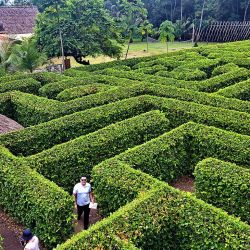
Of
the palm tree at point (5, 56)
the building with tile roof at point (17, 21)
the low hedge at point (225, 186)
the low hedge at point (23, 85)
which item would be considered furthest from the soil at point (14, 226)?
the building with tile roof at point (17, 21)

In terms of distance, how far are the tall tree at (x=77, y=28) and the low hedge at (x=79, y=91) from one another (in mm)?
8194

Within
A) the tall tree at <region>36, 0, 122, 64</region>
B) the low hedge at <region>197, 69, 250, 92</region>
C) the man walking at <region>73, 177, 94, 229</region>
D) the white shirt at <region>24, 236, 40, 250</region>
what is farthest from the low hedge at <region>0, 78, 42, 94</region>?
the white shirt at <region>24, 236, 40, 250</region>

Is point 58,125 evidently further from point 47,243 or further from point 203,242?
point 203,242

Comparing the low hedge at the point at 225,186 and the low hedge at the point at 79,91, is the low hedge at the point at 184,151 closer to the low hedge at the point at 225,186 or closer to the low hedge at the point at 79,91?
the low hedge at the point at 225,186

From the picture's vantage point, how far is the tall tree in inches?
1014

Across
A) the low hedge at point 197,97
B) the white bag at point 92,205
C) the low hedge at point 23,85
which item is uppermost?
the low hedge at point 197,97

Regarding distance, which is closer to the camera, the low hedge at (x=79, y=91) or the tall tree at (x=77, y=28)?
the low hedge at (x=79, y=91)

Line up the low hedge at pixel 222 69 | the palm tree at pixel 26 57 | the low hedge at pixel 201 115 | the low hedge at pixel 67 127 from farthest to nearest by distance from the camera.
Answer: the palm tree at pixel 26 57 → the low hedge at pixel 222 69 → the low hedge at pixel 201 115 → the low hedge at pixel 67 127

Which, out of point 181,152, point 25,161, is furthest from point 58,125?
point 181,152

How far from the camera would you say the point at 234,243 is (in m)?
7.48

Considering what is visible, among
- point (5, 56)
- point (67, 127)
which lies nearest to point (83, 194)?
point (67, 127)

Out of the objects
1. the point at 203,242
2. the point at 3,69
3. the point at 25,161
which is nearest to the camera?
the point at 203,242

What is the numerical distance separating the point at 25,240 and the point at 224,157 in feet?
21.4

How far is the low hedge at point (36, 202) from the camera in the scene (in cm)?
892
